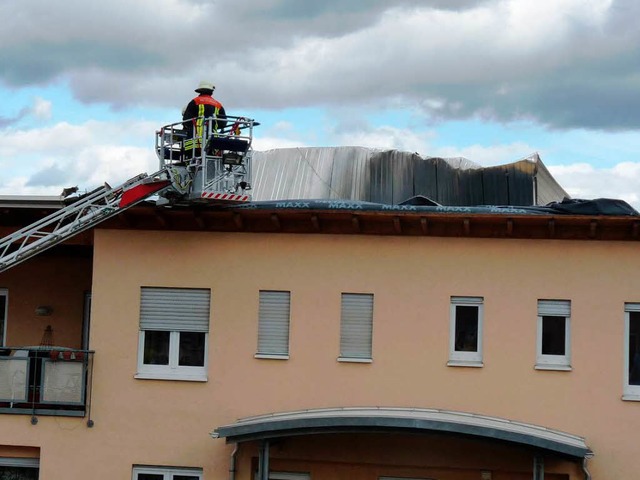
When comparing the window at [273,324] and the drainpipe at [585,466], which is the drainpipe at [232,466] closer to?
the window at [273,324]

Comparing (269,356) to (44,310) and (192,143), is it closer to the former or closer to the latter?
(192,143)

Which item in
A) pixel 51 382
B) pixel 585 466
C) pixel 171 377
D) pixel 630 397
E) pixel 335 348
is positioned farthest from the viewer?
pixel 171 377

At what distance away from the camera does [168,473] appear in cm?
1969

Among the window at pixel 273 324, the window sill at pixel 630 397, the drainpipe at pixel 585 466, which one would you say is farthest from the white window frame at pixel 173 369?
the window sill at pixel 630 397

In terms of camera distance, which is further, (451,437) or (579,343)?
(579,343)

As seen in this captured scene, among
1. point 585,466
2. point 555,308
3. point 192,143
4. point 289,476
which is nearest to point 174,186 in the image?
point 192,143

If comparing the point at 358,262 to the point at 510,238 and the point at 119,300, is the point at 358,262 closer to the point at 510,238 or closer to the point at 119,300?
the point at 510,238

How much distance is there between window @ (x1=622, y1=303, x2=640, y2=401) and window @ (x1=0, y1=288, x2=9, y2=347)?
11.9 metres

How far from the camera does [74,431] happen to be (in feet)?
65.0

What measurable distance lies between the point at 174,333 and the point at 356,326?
3.26 metres

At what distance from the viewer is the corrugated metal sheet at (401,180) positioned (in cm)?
2223

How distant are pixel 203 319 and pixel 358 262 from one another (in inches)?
116

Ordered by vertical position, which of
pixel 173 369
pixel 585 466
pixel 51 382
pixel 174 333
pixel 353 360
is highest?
pixel 174 333

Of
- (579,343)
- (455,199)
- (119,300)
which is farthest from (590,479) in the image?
(119,300)
